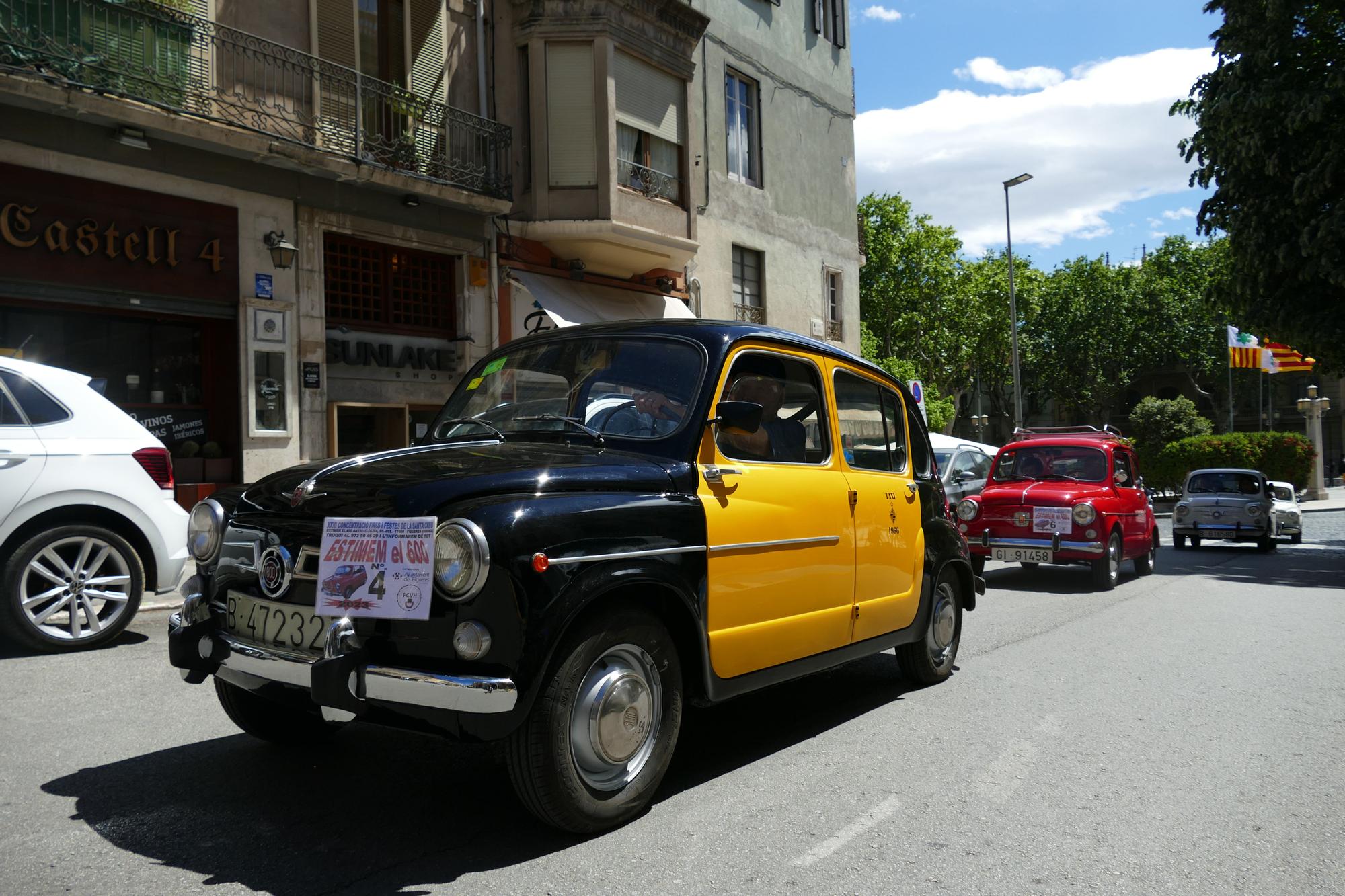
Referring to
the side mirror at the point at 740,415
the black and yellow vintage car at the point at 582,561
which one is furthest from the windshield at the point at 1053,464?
the side mirror at the point at 740,415

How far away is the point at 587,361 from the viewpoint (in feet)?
15.8

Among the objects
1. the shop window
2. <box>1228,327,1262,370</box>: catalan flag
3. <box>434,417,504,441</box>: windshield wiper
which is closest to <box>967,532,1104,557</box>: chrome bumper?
the shop window

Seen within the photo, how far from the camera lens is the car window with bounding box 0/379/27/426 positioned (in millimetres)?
6672

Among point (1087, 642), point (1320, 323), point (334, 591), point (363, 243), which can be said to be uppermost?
point (363, 243)

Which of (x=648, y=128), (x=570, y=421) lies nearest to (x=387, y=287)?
(x=648, y=128)

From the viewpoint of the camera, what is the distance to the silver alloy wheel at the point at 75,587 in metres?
6.58

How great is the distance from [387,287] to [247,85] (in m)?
3.35

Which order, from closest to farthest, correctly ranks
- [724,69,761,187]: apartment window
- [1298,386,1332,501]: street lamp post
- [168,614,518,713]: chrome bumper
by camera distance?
[168,614,518,713]: chrome bumper < [724,69,761,187]: apartment window < [1298,386,1332,501]: street lamp post

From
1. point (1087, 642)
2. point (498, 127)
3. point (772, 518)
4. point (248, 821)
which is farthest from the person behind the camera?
point (498, 127)

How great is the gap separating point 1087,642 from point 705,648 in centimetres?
538

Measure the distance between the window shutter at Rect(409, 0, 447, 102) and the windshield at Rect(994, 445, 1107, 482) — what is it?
393 inches

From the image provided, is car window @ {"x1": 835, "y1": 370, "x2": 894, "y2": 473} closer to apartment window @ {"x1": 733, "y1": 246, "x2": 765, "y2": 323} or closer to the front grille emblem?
the front grille emblem

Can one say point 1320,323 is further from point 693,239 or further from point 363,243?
point 363,243

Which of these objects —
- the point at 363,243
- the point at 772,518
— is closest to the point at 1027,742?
the point at 772,518
